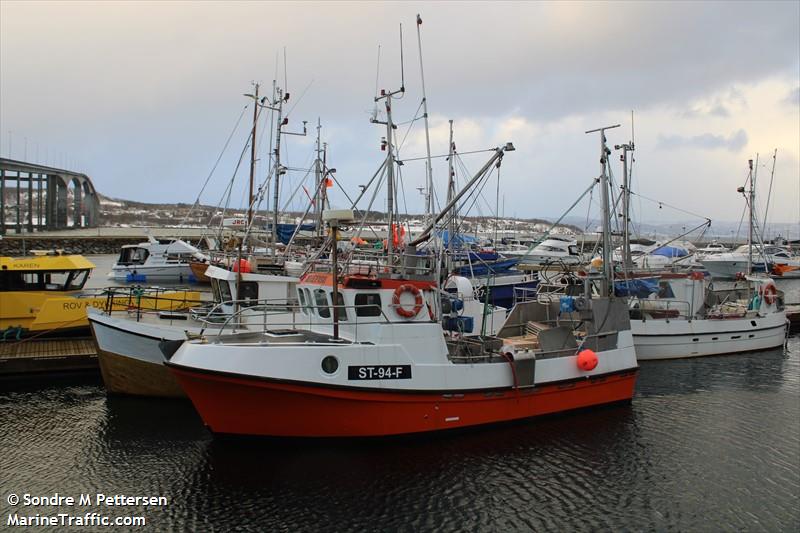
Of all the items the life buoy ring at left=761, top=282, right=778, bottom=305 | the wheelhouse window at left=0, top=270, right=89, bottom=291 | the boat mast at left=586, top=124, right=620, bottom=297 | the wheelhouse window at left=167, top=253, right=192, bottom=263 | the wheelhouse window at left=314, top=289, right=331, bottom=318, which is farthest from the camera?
the wheelhouse window at left=167, top=253, right=192, bottom=263

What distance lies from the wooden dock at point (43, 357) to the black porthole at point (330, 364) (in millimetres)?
9398

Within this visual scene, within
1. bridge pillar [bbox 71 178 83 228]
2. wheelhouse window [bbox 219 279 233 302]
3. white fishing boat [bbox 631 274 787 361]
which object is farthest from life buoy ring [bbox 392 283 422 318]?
bridge pillar [bbox 71 178 83 228]

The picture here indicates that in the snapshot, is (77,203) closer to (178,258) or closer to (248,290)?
(178,258)

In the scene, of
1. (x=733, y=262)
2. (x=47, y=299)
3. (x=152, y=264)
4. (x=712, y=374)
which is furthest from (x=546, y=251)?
(x=47, y=299)

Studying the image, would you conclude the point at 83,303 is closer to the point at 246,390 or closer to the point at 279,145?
the point at 279,145

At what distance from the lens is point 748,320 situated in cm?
2419

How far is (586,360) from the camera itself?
14.7 meters

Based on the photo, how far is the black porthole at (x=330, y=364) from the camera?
39.5 feet

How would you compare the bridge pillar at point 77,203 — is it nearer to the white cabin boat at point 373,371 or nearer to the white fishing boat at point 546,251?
the white fishing boat at point 546,251

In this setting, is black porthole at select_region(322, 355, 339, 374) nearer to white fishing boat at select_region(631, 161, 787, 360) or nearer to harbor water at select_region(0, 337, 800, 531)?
harbor water at select_region(0, 337, 800, 531)

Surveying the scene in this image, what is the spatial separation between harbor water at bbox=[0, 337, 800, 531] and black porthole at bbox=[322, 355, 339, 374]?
166 centimetres

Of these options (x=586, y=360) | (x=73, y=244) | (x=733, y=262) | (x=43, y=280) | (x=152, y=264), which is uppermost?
(x=73, y=244)

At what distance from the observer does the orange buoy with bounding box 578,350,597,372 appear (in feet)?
48.2

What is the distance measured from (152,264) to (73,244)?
140 feet
